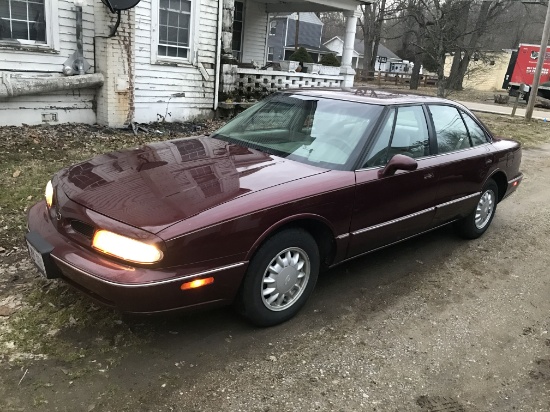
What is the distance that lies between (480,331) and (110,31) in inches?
305

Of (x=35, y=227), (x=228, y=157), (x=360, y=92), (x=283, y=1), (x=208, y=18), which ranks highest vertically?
(x=283, y=1)

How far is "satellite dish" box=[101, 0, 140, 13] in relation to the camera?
801 cm

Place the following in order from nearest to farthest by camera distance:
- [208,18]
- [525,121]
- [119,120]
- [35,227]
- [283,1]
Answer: [35,227] < [119,120] < [208,18] < [283,1] < [525,121]

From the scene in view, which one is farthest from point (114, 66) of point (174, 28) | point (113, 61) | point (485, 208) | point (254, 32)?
point (254, 32)

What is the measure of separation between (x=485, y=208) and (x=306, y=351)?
314cm

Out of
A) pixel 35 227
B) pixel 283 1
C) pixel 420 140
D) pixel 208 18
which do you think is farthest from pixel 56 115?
pixel 283 1

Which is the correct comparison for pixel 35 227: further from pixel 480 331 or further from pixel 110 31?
pixel 110 31

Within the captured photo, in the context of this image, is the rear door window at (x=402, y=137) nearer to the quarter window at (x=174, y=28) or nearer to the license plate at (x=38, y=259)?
the license plate at (x=38, y=259)

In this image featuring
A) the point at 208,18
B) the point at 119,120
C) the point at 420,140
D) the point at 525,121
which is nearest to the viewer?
the point at 420,140

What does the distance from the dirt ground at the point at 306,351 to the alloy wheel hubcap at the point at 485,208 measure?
110cm

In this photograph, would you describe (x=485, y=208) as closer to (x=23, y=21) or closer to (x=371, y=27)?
(x=23, y=21)

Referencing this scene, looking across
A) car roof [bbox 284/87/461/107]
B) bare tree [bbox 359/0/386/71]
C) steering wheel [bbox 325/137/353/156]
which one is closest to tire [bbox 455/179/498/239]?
car roof [bbox 284/87/461/107]

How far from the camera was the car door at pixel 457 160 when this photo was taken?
439 cm

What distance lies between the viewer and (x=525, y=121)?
17281 millimetres
